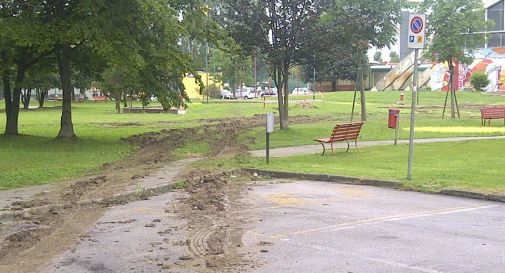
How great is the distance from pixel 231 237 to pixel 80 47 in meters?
17.3

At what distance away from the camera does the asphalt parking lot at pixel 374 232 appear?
603cm

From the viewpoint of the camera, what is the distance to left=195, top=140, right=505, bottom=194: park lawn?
11.3 metres

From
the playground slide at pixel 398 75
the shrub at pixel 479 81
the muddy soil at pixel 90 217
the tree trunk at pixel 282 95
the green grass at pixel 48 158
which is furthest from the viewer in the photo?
the playground slide at pixel 398 75

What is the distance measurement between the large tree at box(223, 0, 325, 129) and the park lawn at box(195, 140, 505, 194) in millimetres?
6912

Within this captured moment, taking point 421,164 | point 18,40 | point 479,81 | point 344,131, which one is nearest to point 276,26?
point 344,131

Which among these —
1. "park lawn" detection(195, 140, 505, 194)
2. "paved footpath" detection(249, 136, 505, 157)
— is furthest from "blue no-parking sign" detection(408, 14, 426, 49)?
"paved footpath" detection(249, 136, 505, 157)

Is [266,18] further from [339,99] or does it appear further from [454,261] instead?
[339,99]

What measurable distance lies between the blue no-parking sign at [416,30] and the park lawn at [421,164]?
8.86ft

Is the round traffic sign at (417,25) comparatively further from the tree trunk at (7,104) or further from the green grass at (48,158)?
the tree trunk at (7,104)

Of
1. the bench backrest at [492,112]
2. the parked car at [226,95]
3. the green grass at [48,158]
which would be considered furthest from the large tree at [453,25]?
the parked car at [226,95]

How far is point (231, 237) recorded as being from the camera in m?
7.23

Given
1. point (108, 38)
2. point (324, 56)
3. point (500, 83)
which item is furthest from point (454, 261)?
point (500, 83)

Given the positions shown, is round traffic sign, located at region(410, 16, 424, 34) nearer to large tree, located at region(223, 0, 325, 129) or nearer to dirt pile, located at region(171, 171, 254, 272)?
dirt pile, located at region(171, 171, 254, 272)

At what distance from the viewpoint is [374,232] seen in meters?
7.45
